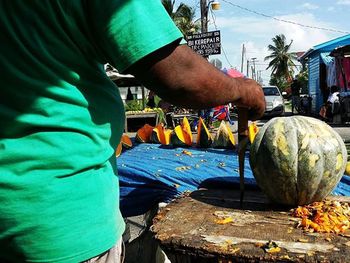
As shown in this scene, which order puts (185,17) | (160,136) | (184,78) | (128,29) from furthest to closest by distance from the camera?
(185,17) → (160,136) → (184,78) → (128,29)

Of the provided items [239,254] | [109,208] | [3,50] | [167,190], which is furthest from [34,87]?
[167,190]

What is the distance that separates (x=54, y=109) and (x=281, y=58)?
265 feet

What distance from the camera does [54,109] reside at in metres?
1.22

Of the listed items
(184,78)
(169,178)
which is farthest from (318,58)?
(184,78)

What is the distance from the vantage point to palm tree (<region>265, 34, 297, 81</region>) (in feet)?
258

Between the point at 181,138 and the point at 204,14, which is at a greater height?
the point at 204,14

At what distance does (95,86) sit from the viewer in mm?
1291

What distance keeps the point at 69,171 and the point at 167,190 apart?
2.47m

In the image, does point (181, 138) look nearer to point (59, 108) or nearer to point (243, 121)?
point (243, 121)

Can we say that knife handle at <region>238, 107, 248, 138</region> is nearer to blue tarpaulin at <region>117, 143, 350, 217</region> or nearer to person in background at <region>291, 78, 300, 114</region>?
blue tarpaulin at <region>117, 143, 350, 217</region>

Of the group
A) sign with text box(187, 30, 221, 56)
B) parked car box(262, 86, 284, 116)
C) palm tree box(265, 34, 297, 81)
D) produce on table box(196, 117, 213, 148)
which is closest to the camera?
produce on table box(196, 117, 213, 148)

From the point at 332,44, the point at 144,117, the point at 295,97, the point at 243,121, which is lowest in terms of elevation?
the point at 295,97

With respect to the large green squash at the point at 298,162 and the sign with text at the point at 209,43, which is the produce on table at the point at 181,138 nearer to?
the large green squash at the point at 298,162

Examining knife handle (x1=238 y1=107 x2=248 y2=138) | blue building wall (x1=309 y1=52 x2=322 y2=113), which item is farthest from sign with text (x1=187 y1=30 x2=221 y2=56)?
knife handle (x1=238 y1=107 x2=248 y2=138)
